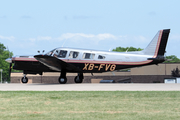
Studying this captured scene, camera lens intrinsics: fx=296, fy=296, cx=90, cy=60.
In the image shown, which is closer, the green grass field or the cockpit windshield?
the green grass field

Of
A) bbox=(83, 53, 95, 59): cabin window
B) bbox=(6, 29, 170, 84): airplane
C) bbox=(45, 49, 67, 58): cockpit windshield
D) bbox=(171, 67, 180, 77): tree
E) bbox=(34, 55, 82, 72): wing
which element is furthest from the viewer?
bbox=(171, 67, 180, 77): tree

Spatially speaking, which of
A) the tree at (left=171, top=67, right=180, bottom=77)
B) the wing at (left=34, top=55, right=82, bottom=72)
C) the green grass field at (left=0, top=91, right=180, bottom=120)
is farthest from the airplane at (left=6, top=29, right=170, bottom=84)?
the tree at (left=171, top=67, right=180, bottom=77)

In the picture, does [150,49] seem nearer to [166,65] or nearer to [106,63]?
[106,63]

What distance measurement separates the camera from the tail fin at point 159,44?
25.1 meters

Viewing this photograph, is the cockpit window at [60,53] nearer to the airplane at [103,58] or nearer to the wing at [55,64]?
the airplane at [103,58]

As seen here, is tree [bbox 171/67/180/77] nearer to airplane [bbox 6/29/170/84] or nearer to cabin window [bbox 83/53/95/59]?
airplane [bbox 6/29/170/84]

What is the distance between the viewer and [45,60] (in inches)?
963

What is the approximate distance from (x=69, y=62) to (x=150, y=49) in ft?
23.5

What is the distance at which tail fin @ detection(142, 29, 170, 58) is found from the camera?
82.3ft

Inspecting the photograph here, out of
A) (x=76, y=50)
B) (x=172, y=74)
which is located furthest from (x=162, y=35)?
(x=172, y=74)

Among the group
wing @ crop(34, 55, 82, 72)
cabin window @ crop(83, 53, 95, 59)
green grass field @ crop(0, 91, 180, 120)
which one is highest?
cabin window @ crop(83, 53, 95, 59)

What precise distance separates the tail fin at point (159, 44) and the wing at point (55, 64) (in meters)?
6.68

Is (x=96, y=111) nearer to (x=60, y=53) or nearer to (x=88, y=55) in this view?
(x=88, y=55)

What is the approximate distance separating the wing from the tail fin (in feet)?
21.9
